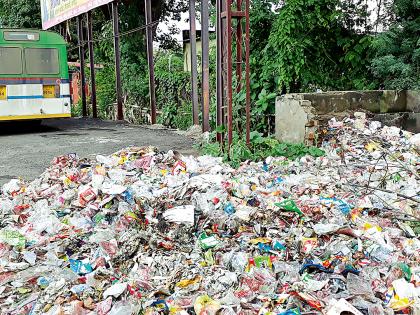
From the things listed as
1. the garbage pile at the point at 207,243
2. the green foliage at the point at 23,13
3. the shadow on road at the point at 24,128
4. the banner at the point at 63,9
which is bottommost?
the garbage pile at the point at 207,243

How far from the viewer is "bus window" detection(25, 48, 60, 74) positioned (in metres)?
12.6

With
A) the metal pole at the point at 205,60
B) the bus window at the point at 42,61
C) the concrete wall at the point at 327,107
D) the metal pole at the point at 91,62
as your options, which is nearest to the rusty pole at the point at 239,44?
the concrete wall at the point at 327,107

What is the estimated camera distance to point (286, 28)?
1009cm

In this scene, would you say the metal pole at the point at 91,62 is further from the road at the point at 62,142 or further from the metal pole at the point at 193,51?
the metal pole at the point at 193,51

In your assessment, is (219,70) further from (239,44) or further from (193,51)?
(193,51)

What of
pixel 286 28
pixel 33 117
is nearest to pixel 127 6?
pixel 33 117

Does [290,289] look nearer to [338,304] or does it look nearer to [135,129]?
[338,304]

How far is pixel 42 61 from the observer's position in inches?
505

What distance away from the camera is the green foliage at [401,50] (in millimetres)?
9844

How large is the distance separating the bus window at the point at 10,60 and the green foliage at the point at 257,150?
21.3 feet

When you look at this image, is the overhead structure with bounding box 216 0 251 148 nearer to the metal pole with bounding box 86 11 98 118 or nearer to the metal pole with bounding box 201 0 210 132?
the metal pole with bounding box 201 0 210 132

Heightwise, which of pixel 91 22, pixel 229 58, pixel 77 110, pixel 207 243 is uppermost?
pixel 91 22

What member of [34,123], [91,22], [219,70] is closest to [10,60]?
[34,123]

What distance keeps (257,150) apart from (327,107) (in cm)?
164
